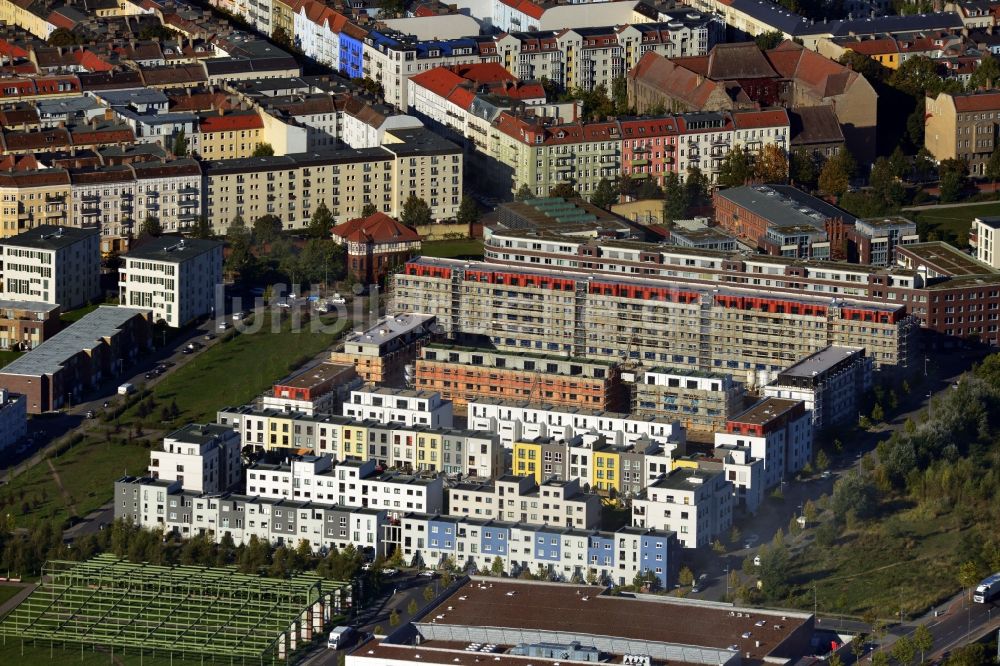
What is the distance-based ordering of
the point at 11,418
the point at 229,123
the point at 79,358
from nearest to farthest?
the point at 11,418, the point at 79,358, the point at 229,123

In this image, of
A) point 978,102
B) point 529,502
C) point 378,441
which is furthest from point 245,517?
point 978,102

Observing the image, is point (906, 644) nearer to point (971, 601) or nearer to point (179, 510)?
point (971, 601)

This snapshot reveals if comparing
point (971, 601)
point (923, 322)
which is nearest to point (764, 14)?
point (923, 322)

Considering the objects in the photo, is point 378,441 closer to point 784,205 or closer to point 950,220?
point 784,205

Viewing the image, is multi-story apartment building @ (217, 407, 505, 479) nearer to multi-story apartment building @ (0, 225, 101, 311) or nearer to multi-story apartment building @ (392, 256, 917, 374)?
multi-story apartment building @ (392, 256, 917, 374)

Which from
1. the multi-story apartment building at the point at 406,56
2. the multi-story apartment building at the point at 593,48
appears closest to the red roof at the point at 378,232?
the multi-story apartment building at the point at 406,56

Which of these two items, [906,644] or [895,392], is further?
[895,392]
